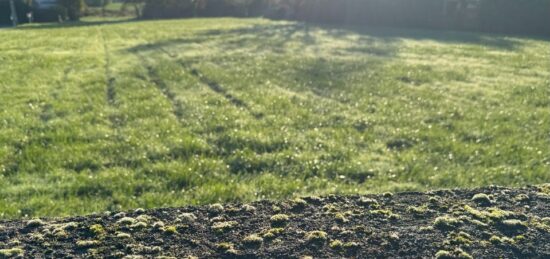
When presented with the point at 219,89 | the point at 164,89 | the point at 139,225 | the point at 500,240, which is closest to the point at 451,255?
the point at 500,240

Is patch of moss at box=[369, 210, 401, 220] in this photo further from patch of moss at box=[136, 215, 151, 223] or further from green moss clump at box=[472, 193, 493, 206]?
patch of moss at box=[136, 215, 151, 223]

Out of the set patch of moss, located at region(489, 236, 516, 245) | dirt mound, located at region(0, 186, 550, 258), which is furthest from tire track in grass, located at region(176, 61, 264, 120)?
patch of moss, located at region(489, 236, 516, 245)

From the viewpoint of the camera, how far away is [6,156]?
5.48 metres

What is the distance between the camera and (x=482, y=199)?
403 cm

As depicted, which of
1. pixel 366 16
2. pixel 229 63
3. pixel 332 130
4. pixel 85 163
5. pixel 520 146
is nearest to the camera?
pixel 85 163

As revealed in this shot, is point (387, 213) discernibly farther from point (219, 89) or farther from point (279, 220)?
point (219, 89)

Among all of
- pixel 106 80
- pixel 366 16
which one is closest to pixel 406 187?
pixel 106 80

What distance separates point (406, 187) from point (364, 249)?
1.74m

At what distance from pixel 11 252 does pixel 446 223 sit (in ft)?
9.57

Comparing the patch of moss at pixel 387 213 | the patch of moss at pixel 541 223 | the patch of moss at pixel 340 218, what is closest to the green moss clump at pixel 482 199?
the patch of moss at pixel 541 223

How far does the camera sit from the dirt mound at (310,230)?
10.4 feet

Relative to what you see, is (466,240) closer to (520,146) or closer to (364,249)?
(364,249)

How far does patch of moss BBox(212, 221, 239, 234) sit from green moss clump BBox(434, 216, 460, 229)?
1437mm

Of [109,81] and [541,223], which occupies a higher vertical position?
[109,81]
